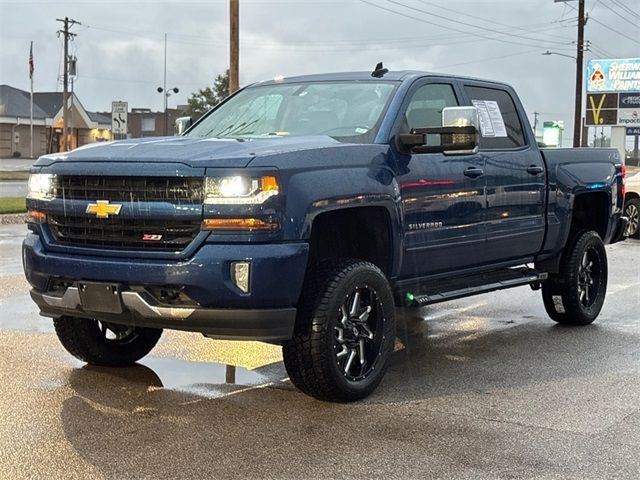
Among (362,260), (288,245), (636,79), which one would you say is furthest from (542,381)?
(636,79)

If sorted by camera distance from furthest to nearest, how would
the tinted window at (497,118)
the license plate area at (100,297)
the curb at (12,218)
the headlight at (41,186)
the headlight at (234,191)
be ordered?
the curb at (12,218) < the tinted window at (497,118) < the headlight at (41,186) < the license plate area at (100,297) < the headlight at (234,191)

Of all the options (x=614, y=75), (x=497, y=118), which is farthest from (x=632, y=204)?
(x=614, y=75)

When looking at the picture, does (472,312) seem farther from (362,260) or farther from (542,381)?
(362,260)

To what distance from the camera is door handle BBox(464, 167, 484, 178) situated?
6.26m

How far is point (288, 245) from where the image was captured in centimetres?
477

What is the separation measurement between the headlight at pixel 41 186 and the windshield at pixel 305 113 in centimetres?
144

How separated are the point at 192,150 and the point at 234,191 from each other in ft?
1.57

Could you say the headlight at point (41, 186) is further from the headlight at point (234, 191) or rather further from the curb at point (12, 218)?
the curb at point (12, 218)

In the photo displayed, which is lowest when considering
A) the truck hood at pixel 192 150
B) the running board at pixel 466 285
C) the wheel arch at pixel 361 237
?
the running board at pixel 466 285

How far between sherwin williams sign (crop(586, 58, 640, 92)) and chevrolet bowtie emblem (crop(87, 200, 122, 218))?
51247mm

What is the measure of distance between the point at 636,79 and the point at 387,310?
2060 inches

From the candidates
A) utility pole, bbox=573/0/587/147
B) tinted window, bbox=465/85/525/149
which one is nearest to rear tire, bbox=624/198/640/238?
tinted window, bbox=465/85/525/149

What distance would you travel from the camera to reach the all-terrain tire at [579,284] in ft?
25.5

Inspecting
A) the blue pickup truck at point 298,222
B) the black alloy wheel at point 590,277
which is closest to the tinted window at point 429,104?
the blue pickup truck at point 298,222
